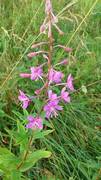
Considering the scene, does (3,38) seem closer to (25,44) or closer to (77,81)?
(25,44)

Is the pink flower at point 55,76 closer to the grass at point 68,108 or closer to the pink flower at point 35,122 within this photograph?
the pink flower at point 35,122

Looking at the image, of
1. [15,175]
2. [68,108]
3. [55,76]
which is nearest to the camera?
[55,76]

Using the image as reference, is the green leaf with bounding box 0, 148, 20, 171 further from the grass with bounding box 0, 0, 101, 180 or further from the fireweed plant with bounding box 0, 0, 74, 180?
the grass with bounding box 0, 0, 101, 180

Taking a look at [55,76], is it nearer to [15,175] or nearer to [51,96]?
[51,96]

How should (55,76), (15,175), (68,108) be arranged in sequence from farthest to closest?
1. (68,108)
2. (15,175)
3. (55,76)

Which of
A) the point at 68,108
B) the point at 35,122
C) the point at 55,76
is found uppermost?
the point at 55,76

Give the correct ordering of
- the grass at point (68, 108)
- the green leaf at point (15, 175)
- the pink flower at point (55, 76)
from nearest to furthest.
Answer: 1. the pink flower at point (55, 76)
2. the green leaf at point (15, 175)
3. the grass at point (68, 108)

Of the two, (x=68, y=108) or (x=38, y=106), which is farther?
(x=68, y=108)

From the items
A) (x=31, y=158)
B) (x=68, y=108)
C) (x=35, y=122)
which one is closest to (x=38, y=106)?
(x=35, y=122)

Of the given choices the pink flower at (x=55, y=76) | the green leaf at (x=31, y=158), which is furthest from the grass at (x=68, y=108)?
the pink flower at (x=55, y=76)
